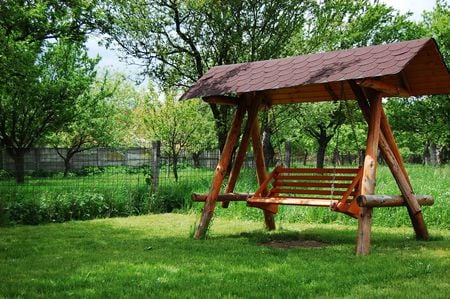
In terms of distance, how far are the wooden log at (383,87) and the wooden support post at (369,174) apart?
0.17 metres

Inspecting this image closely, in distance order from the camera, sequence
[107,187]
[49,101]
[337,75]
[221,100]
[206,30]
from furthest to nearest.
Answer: [49,101], [206,30], [107,187], [221,100], [337,75]

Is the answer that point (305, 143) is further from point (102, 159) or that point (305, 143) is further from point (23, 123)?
point (102, 159)

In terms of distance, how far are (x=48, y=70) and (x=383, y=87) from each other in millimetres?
18907

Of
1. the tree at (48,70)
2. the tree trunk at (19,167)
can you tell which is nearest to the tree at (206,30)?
the tree at (48,70)

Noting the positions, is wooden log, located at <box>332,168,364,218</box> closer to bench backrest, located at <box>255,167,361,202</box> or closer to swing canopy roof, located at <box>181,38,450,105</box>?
bench backrest, located at <box>255,167,361,202</box>

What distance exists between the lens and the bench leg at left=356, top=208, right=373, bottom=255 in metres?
6.48

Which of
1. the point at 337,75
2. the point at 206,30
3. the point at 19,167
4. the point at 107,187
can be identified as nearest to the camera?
the point at 337,75

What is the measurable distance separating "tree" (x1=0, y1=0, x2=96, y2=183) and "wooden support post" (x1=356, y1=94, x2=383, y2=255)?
11839 mm

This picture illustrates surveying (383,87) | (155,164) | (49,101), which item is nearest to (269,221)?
(383,87)

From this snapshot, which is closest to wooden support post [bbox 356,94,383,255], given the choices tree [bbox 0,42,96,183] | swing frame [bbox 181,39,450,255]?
swing frame [bbox 181,39,450,255]

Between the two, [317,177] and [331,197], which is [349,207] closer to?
[331,197]

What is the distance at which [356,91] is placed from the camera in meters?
7.33

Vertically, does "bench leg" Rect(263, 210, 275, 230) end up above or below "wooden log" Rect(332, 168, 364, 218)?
below

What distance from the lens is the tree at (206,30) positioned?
16.2 meters
